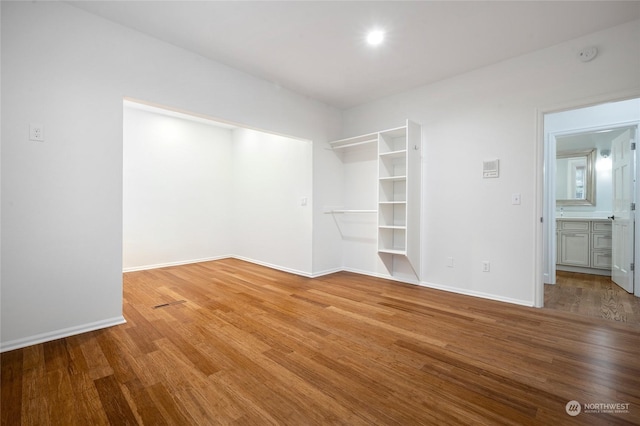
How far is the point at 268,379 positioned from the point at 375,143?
11.5 feet

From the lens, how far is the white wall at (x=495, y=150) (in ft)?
9.00

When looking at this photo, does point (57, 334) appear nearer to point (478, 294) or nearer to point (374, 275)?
point (374, 275)


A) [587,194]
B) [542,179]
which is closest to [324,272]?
[542,179]

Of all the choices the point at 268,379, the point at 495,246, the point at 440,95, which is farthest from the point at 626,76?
the point at 268,379

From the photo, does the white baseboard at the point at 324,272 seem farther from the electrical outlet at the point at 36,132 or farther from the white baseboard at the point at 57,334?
the electrical outlet at the point at 36,132

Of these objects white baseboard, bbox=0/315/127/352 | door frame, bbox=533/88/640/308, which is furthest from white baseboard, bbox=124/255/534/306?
white baseboard, bbox=0/315/127/352

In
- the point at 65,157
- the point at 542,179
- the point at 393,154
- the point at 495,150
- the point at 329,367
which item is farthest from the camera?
the point at 393,154

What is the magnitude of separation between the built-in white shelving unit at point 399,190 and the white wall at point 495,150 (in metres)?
0.17

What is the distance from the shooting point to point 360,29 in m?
2.62

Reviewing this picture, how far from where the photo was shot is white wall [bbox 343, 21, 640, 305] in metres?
2.74

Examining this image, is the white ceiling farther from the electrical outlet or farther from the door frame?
the electrical outlet

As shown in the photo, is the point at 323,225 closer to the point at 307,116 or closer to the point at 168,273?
the point at 307,116

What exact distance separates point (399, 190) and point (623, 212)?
9.30ft

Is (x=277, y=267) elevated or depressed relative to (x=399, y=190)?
depressed
